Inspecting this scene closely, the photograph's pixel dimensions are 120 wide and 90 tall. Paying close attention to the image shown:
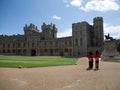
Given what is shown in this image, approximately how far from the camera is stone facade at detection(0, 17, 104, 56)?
7400cm

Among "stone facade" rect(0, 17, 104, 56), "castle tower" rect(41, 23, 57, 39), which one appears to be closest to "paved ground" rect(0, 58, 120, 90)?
"stone facade" rect(0, 17, 104, 56)

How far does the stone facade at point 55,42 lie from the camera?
74000 millimetres

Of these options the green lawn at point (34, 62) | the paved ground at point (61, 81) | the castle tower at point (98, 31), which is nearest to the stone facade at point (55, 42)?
the castle tower at point (98, 31)

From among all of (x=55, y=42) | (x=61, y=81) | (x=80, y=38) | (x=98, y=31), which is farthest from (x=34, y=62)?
(x=98, y=31)

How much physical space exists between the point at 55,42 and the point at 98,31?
19333 mm

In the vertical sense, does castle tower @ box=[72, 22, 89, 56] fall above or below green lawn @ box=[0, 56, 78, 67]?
above

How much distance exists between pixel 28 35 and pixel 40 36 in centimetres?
654

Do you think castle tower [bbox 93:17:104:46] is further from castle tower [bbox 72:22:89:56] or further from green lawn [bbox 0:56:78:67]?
green lawn [bbox 0:56:78:67]

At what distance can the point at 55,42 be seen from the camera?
8131cm

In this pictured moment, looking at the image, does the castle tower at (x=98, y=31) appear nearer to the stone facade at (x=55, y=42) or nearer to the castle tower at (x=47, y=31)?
the stone facade at (x=55, y=42)

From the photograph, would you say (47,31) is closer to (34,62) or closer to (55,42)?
(55,42)

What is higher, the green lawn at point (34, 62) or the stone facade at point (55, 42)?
the stone facade at point (55, 42)

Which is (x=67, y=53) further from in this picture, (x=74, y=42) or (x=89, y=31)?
(x=89, y=31)

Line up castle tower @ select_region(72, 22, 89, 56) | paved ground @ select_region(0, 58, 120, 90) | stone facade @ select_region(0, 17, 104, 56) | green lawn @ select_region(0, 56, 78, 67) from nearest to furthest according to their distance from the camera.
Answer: paved ground @ select_region(0, 58, 120, 90), green lawn @ select_region(0, 56, 78, 67), castle tower @ select_region(72, 22, 89, 56), stone facade @ select_region(0, 17, 104, 56)
